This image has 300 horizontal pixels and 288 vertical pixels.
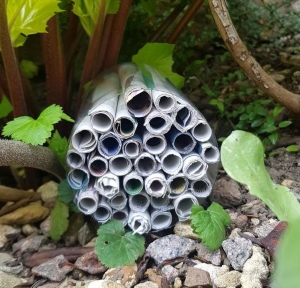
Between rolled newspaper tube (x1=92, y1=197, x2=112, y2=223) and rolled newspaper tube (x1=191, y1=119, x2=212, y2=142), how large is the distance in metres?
0.24

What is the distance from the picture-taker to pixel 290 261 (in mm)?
433

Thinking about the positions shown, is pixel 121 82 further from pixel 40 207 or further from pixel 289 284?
pixel 289 284

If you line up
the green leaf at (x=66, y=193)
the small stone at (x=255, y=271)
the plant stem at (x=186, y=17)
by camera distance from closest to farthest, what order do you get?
the small stone at (x=255, y=271) < the green leaf at (x=66, y=193) < the plant stem at (x=186, y=17)

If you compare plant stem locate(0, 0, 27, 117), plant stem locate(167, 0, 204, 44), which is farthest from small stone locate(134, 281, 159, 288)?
plant stem locate(167, 0, 204, 44)

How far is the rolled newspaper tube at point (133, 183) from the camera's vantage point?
3.64ft

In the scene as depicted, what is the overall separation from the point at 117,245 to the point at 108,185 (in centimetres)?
12

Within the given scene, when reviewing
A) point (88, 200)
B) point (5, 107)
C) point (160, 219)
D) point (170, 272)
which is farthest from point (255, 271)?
point (5, 107)

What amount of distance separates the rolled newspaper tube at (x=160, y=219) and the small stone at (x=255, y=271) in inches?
8.8

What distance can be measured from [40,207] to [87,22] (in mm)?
465

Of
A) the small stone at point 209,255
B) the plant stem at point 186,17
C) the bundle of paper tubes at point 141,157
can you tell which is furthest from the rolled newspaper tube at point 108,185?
the plant stem at point 186,17

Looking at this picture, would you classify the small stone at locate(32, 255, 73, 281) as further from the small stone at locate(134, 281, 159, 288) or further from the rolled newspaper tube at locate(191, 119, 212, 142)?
the rolled newspaper tube at locate(191, 119, 212, 142)

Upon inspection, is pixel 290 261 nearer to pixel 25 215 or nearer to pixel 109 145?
pixel 109 145

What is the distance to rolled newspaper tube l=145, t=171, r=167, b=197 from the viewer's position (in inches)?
43.3

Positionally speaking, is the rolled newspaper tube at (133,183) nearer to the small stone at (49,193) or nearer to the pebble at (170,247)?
the pebble at (170,247)
